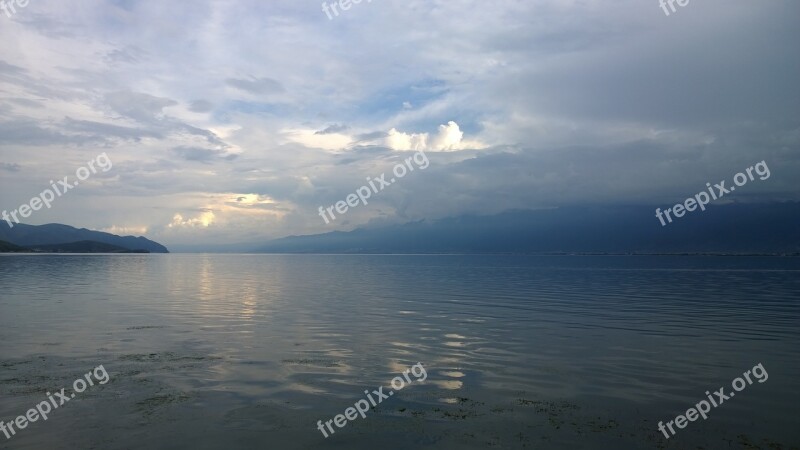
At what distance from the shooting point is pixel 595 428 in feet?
53.9

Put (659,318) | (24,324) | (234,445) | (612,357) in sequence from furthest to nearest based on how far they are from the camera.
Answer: (659,318), (24,324), (612,357), (234,445)

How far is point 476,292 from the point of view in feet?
236

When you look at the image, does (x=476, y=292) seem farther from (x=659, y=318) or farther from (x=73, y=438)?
(x=73, y=438)

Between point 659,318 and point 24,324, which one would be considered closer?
point 24,324

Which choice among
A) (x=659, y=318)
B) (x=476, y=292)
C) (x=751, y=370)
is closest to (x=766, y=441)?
(x=751, y=370)

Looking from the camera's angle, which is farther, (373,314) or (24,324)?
(373,314)

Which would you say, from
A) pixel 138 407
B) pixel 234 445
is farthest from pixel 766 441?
pixel 138 407

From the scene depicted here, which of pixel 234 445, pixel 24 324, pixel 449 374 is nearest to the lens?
pixel 234 445

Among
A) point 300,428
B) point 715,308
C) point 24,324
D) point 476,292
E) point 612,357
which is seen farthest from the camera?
point 476,292

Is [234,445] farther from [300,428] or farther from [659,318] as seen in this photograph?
[659,318]

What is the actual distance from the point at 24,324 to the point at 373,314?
92.0 ft

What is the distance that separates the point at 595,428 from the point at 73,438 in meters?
17.1

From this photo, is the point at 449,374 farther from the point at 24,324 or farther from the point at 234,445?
the point at 24,324

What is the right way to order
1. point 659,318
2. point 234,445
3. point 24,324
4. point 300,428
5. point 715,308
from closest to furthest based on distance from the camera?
point 234,445, point 300,428, point 24,324, point 659,318, point 715,308
